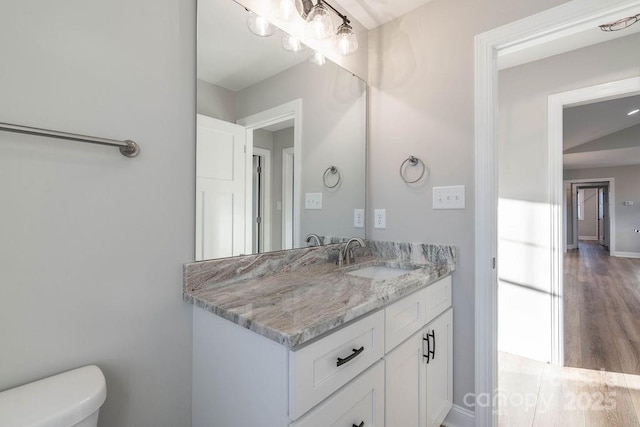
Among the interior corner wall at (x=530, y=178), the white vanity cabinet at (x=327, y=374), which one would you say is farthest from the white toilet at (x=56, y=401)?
the interior corner wall at (x=530, y=178)

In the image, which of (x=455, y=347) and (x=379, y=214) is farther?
(x=379, y=214)

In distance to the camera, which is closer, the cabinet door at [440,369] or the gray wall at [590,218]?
the cabinet door at [440,369]

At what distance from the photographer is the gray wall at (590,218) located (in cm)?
1125

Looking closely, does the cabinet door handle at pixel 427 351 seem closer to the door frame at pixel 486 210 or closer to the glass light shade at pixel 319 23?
the door frame at pixel 486 210

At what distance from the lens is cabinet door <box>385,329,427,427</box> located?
1.07 meters

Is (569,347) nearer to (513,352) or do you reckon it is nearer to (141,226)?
(513,352)

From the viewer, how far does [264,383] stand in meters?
0.79

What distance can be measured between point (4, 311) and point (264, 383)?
2.29 ft

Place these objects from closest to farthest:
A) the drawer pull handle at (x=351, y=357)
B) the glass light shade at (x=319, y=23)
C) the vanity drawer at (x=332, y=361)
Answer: the vanity drawer at (x=332, y=361)
the drawer pull handle at (x=351, y=357)
the glass light shade at (x=319, y=23)

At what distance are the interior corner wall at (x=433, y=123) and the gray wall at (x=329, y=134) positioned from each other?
0.11 metres

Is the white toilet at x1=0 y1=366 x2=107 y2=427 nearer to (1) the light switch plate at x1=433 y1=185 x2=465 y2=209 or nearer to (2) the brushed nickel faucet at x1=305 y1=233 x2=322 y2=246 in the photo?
(2) the brushed nickel faucet at x1=305 y1=233 x2=322 y2=246

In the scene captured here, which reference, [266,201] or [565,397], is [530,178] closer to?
[565,397]

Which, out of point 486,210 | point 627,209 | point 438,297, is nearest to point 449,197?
point 486,210

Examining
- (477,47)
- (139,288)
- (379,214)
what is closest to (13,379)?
(139,288)
